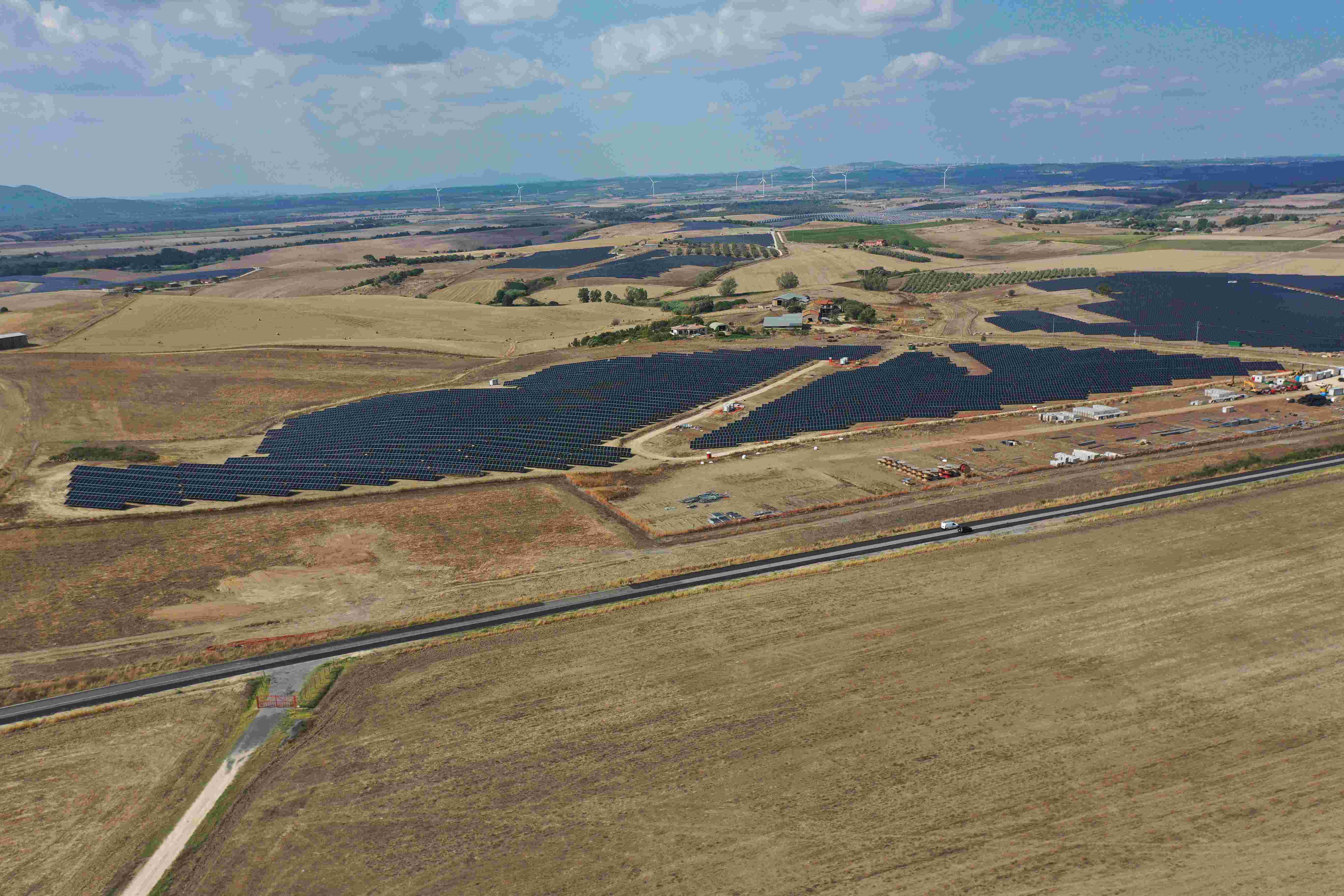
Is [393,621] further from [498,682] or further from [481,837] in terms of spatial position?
[481,837]

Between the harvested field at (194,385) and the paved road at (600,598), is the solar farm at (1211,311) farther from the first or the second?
the harvested field at (194,385)

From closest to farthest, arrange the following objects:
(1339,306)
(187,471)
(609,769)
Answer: (609,769), (187,471), (1339,306)

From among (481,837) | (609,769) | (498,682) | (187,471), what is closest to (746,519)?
(498,682)

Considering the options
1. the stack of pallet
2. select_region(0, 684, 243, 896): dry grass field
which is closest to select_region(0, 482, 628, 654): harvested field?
select_region(0, 684, 243, 896): dry grass field

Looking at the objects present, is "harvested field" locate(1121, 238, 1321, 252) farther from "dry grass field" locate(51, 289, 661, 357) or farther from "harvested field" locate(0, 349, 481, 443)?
"harvested field" locate(0, 349, 481, 443)

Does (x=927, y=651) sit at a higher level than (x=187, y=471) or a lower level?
lower

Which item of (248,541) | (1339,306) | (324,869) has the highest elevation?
(1339,306)
